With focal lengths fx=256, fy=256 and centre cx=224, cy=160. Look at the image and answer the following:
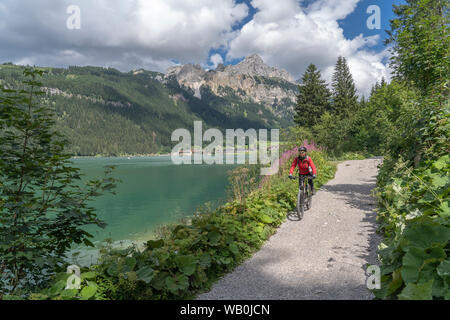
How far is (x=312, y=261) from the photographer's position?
197 inches

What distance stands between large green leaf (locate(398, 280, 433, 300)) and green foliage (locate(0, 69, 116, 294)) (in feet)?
12.7

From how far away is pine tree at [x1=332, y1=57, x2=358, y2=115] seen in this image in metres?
47.5

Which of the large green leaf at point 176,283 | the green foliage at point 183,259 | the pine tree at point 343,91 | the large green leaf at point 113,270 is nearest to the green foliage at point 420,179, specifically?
the large green leaf at point 176,283

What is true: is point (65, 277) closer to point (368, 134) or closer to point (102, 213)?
point (102, 213)

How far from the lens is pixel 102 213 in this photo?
57.1ft

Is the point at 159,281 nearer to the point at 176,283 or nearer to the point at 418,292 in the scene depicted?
the point at 176,283

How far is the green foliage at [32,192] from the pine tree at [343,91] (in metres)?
48.3

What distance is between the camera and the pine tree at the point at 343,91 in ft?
156

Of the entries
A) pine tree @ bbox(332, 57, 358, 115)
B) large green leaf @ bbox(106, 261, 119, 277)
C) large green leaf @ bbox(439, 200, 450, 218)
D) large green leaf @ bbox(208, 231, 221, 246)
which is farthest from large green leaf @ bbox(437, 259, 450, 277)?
pine tree @ bbox(332, 57, 358, 115)

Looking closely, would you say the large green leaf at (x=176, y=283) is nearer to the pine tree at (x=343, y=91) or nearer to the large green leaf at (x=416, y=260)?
the large green leaf at (x=416, y=260)

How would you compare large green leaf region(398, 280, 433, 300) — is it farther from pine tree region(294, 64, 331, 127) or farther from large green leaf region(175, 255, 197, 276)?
pine tree region(294, 64, 331, 127)

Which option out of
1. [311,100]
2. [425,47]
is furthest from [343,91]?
[425,47]

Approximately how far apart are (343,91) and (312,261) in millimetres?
51607

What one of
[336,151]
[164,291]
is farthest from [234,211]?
[336,151]
